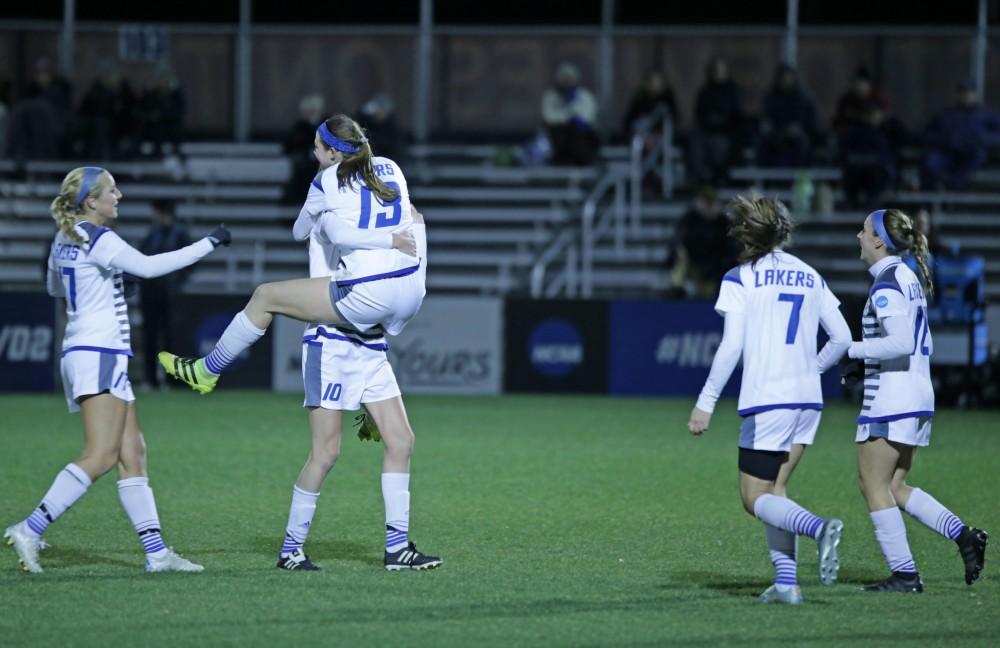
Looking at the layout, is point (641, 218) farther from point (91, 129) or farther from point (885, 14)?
point (91, 129)

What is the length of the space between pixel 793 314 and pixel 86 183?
3.45 m

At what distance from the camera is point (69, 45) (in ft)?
84.2

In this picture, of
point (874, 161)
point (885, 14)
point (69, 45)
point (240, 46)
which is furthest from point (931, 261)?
point (69, 45)

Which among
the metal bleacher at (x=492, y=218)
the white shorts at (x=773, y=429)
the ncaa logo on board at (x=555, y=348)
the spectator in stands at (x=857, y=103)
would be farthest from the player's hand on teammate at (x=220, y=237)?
the spectator in stands at (x=857, y=103)

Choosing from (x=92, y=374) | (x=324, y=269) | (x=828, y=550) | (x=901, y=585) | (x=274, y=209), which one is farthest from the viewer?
(x=274, y=209)

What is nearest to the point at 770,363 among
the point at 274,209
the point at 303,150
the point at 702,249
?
the point at 702,249

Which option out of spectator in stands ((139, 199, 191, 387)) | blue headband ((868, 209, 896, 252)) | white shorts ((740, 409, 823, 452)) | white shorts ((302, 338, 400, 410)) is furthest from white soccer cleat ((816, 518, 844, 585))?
spectator in stands ((139, 199, 191, 387))

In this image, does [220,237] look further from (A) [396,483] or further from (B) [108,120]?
(B) [108,120]

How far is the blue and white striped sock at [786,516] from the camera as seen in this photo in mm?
7230

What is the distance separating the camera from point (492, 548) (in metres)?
9.13

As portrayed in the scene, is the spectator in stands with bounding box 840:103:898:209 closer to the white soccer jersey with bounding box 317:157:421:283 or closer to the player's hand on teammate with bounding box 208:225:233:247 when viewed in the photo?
the white soccer jersey with bounding box 317:157:421:283

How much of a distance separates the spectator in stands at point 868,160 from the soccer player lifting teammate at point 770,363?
14.9 m

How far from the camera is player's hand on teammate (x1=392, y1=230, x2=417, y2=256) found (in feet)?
26.7

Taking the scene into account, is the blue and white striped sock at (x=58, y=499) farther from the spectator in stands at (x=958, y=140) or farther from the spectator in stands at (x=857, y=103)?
the spectator in stands at (x=958, y=140)
